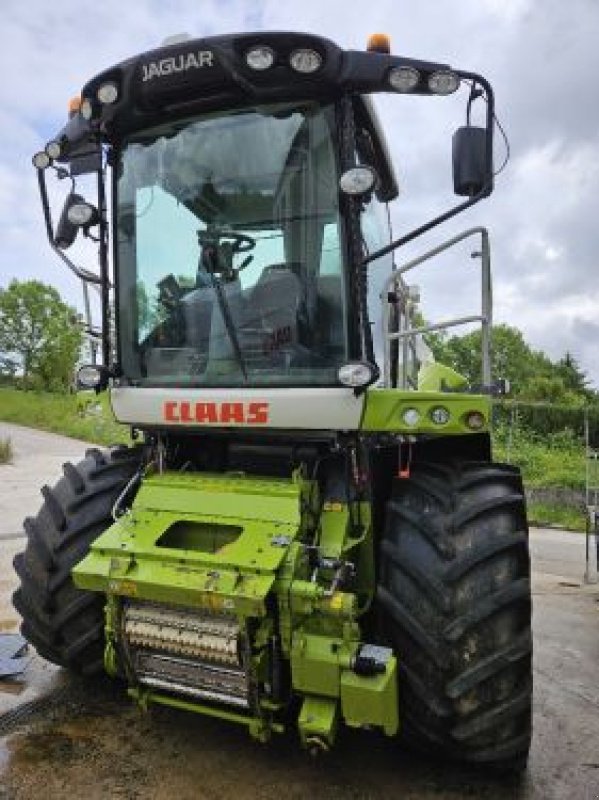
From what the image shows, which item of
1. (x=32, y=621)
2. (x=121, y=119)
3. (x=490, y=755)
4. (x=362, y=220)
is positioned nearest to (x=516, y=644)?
(x=490, y=755)

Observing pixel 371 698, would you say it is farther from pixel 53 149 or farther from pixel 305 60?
pixel 53 149

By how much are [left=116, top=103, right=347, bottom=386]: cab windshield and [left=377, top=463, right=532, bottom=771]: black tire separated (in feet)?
2.73

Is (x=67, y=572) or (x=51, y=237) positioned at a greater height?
(x=51, y=237)

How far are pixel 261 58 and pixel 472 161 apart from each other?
3.28 feet

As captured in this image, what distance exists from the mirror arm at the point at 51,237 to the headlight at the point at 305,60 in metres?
1.46

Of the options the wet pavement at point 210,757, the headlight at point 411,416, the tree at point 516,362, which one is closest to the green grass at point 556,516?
the wet pavement at point 210,757

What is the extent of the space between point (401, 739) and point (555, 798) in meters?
0.67

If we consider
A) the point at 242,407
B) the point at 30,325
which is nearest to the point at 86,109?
the point at 242,407

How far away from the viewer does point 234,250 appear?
3586 mm

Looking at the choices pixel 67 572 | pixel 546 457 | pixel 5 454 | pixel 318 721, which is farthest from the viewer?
pixel 546 457

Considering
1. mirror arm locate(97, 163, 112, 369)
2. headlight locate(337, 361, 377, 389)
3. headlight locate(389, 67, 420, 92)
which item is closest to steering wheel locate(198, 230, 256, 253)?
mirror arm locate(97, 163, 112, 369)

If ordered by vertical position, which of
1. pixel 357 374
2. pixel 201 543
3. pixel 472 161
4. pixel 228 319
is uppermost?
pixel 472 161

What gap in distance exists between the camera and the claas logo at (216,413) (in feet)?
11.2

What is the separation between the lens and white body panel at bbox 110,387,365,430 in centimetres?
329
